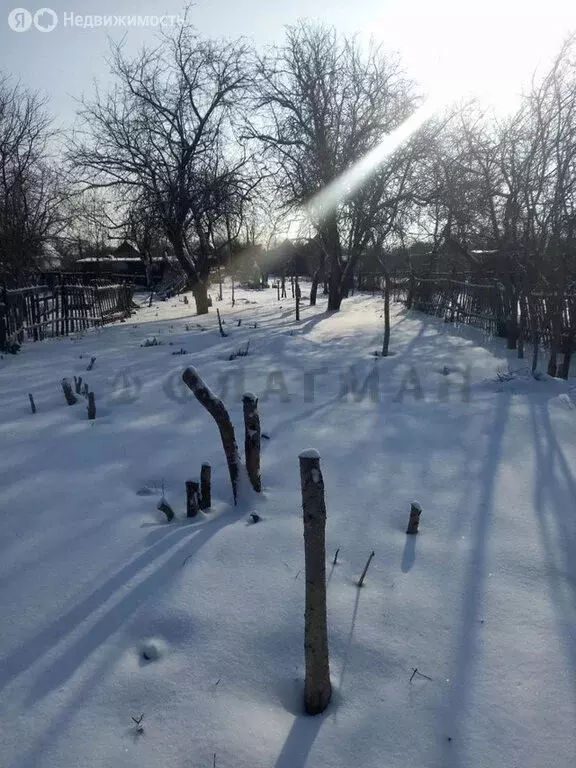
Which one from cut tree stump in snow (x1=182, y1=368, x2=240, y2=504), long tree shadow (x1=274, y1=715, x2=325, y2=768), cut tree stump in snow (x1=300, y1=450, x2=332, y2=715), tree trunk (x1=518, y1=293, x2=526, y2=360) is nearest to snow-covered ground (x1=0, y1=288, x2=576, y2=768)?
long tree shadow (x1=274, y1=715, x2=325, y2=768)

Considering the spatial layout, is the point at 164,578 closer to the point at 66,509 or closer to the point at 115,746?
the point at 115,746

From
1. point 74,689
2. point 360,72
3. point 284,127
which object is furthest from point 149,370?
point 360,72

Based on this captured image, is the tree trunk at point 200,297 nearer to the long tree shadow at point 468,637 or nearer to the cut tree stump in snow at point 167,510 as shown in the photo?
the long tree shadow at point 468,637

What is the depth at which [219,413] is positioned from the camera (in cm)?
320

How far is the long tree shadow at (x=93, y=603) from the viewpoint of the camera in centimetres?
204

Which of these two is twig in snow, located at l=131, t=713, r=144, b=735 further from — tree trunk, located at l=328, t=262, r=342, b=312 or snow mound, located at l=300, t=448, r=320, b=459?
tree trunk, located at l=328, t=262, r=342, b=312

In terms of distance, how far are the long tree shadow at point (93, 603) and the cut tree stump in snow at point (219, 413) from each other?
0.40 m

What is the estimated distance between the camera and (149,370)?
25.3ft

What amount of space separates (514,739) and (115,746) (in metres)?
1.40

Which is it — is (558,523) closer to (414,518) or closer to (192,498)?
(414,518)

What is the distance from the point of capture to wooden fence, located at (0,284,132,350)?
1016 cm

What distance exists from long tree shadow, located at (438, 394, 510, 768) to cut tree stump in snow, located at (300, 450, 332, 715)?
457 millimetres

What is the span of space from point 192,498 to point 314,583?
1546 mm

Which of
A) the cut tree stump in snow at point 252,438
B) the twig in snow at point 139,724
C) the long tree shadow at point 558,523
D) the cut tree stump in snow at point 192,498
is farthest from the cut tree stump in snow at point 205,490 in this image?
the long tree shadow at point 558,523
